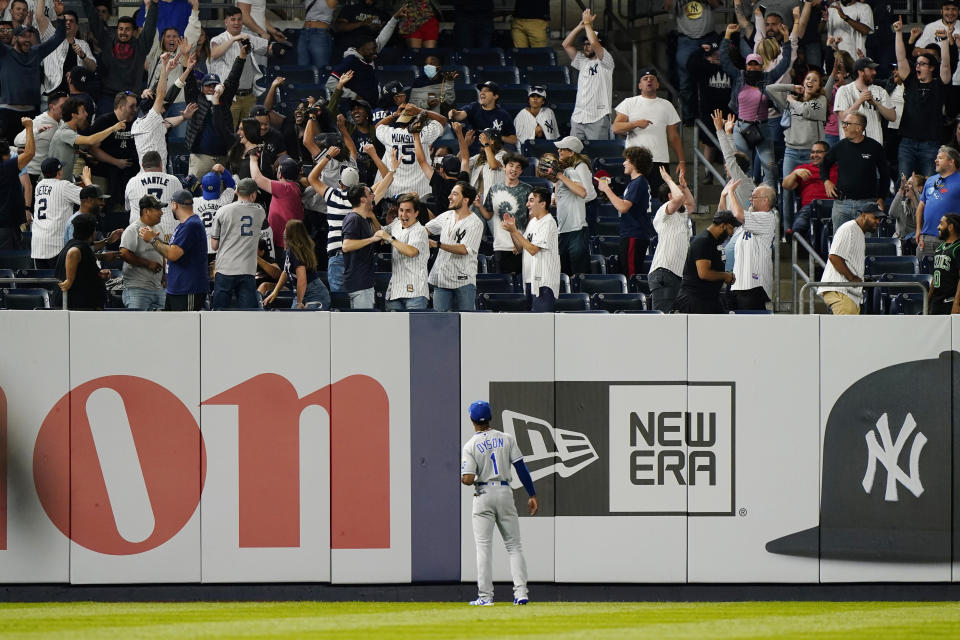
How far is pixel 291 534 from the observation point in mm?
12375

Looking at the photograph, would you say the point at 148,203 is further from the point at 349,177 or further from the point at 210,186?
the point at 349,177

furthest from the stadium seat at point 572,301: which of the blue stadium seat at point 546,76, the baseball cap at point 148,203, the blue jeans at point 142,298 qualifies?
the blue stadium seat at point 546,76

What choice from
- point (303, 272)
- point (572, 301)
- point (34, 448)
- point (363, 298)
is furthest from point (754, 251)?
point (34, 448)

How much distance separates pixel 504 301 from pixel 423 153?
7.59 feet

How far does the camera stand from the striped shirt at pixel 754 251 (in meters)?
15.3

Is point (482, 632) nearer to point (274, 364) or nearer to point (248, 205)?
point (274, 364)

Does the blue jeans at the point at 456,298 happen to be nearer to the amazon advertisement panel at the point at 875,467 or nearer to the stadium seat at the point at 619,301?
the stadium seat at the point at 619,301

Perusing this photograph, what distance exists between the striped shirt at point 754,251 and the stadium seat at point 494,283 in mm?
2550

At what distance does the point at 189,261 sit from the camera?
14.1 metres

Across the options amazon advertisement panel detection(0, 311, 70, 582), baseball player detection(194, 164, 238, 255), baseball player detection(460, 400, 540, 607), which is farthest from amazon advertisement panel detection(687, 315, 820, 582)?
baseball player detection(194, 164, 238, 255)

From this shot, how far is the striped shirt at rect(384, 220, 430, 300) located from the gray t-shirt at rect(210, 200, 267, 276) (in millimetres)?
1429

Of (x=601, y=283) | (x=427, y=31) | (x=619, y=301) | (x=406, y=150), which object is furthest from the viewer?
(x=427, y=31)

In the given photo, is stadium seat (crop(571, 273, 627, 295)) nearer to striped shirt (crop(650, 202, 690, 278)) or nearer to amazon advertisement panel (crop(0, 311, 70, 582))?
striped shirt (crop(650, 202, 690, 278))

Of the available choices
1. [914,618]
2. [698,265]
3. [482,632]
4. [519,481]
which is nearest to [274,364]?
[519,481]
